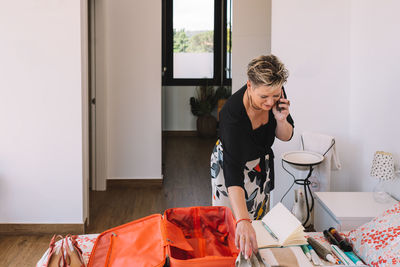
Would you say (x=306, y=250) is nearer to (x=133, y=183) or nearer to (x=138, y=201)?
(x=138, y=201)

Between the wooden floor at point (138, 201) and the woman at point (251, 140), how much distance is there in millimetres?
1621

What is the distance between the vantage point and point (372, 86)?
3086mm

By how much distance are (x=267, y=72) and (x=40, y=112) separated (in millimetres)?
2190

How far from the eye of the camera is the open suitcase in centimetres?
157

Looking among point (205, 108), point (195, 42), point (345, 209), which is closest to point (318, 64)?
point (345, 209)

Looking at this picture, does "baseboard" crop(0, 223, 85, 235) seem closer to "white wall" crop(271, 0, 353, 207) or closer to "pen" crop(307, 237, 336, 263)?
"white wall" crop(271, 0, 353, 207)

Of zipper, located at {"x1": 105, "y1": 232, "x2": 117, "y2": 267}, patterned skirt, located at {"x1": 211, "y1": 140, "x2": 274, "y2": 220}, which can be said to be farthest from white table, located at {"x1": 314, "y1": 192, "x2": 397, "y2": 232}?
zipper, located at {"x1": 105, "y1": 232, "x2": 117, "y2": 267}

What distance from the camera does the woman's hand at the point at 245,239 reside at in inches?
60.1

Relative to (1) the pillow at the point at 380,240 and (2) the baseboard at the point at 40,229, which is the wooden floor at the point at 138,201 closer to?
(2) the baseboard at the point at 40,229

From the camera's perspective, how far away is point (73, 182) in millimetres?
3461

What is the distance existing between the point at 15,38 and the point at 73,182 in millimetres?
1163

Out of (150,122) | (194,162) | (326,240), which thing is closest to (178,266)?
(326,240)

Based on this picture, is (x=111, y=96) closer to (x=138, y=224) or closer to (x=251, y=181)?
(x=251, y=181)

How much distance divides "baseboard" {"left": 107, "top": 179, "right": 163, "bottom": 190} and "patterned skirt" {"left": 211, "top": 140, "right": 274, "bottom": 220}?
2.44 meters
